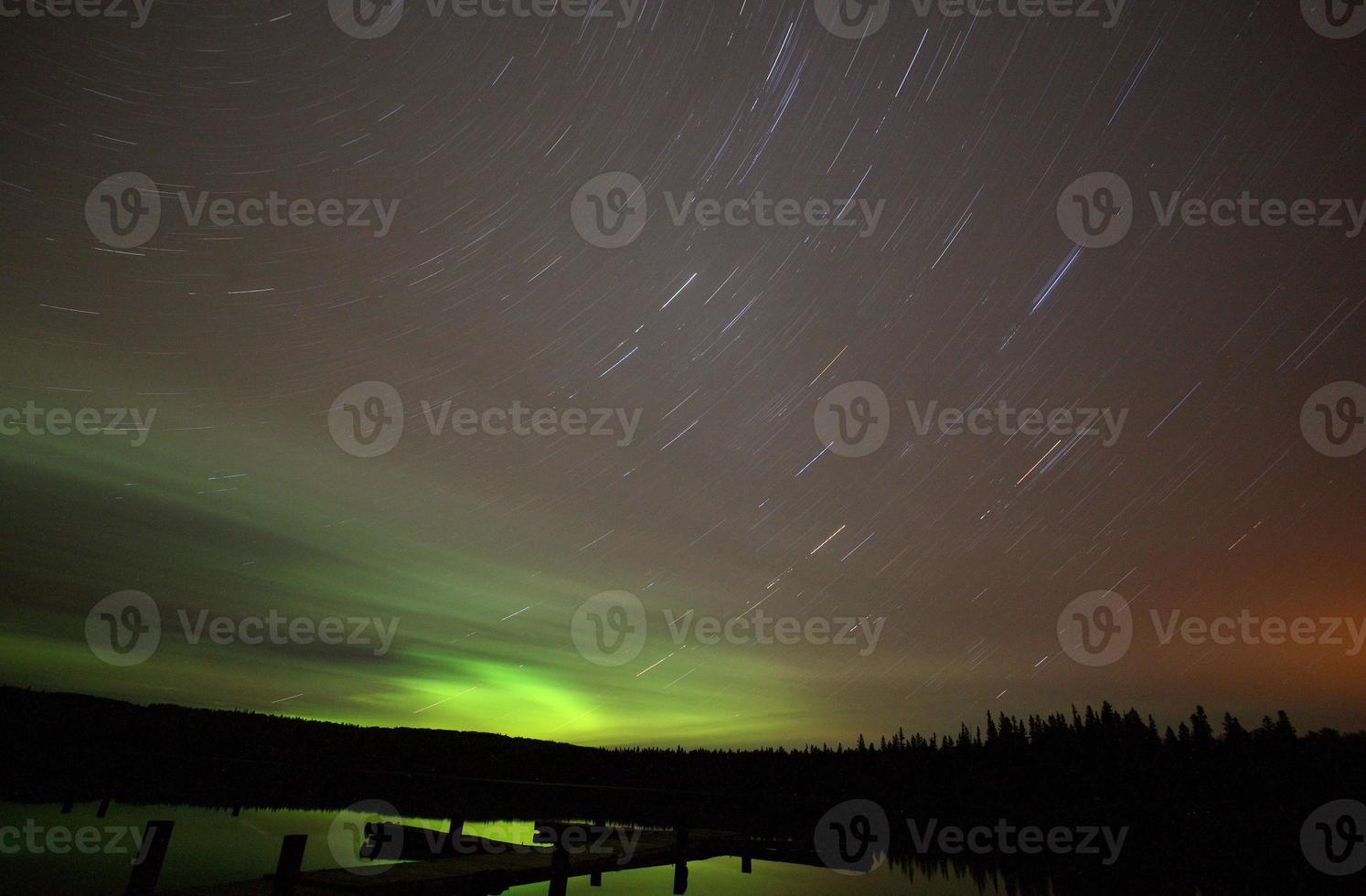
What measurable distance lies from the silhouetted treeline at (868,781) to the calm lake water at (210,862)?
3.78 m

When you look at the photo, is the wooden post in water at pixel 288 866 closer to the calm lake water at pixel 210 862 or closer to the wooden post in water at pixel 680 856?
the calm lake water at pixel 210 862

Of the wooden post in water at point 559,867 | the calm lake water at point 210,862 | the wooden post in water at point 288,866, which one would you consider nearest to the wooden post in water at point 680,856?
the calm lake water at point 210,862

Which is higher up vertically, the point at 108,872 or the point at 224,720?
the point at 224,720

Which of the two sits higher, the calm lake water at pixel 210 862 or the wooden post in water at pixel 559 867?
the wooden post in water at pixel 559 867

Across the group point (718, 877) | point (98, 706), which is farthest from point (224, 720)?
point (718, 877)

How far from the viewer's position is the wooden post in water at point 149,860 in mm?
12055

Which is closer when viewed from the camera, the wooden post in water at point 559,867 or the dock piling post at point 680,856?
the wooden post in water at point 559,867

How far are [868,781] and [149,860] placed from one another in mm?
106573

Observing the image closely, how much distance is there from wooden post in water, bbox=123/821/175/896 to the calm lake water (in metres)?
14.0

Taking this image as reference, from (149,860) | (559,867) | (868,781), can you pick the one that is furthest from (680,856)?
(868,781)

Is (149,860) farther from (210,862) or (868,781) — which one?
(868,781)

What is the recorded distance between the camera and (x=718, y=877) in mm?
32875

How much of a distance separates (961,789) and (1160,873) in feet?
199

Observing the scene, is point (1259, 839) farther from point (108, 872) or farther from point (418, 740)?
point (418, 740)
